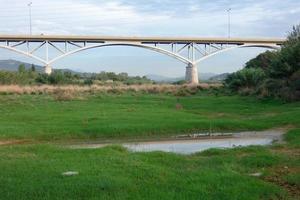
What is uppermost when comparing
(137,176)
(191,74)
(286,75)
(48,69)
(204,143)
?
(48,69)

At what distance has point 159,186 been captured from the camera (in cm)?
911

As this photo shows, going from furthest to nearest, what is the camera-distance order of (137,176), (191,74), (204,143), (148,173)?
(191,74), (204,143), (148,173), (137,176)

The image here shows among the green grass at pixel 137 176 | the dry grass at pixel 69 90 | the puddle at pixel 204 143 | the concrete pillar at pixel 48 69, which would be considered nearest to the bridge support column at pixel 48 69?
the concrete pillar at pixel 48 69

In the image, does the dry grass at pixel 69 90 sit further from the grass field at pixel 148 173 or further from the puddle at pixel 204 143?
the grass field at pixel 148 173

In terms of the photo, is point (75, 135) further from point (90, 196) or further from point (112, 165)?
point (90, 196)

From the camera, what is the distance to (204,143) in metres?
18.4

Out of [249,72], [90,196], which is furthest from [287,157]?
[249,72]

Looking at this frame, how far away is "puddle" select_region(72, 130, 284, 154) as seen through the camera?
16.9 m

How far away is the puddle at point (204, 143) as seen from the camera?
55.4ft

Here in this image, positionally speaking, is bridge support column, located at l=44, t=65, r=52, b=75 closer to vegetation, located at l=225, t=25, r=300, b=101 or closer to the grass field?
vegetation, located at l=225, t=25, r=300, b=101

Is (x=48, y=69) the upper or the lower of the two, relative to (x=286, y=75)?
upper

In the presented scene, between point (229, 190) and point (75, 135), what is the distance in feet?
40.0

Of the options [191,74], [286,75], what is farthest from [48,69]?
[286,75]

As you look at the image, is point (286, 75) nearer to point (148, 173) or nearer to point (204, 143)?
point (204, 143)
